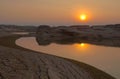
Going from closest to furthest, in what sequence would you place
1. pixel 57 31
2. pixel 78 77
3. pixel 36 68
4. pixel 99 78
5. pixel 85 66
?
pixel 36 68 → pixel 78 77 → pixel 99 78 → pixel 85 66 → pixel 57 31

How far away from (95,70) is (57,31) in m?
57.8

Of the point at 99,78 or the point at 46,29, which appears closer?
the point at 99,78

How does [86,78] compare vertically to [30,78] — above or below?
below

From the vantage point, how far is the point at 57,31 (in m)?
72.1

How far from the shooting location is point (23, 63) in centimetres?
1090

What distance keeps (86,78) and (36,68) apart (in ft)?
12.1

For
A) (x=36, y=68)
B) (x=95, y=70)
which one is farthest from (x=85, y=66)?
(x=36, y=68)

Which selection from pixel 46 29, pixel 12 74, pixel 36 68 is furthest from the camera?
pixel 46 29

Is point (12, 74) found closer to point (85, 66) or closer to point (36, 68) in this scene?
point (36, 68)

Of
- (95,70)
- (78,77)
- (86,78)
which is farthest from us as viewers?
(95,70)

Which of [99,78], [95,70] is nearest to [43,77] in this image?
[99,78]

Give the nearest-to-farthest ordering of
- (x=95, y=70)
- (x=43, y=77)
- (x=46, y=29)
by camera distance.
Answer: (x=43, y=77)
(x=95, y=70)
(x=46, y=29)

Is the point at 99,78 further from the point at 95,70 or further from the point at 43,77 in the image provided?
A: the point at 43,77

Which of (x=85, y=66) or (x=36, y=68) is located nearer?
(x=36, y=68)
